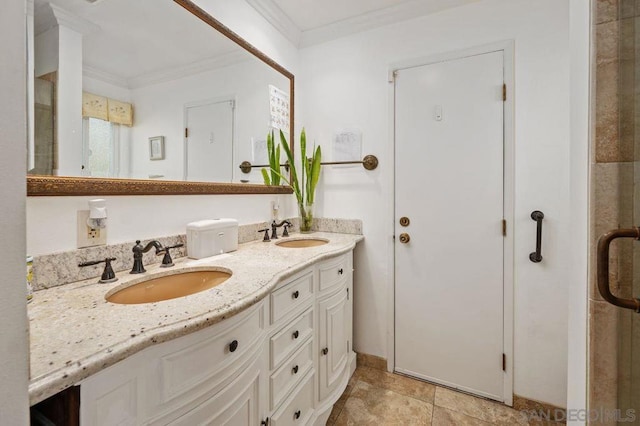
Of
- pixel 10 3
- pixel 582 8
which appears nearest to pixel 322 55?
pixel 582 8

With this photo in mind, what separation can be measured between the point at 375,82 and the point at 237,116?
1037 mm

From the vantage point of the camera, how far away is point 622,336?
28.3 inches

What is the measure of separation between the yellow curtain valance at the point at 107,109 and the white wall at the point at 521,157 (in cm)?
142

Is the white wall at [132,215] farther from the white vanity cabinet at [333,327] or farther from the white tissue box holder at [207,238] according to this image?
the white vanity cabinet at [333,327]

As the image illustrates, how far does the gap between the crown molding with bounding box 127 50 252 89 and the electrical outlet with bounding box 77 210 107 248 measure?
22.9 inches

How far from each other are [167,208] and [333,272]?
921mm

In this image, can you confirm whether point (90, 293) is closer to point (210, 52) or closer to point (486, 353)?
point (210, 52)

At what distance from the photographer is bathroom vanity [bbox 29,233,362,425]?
0.54 meters

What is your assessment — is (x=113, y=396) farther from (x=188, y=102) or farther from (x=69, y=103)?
(x=188, y=102)

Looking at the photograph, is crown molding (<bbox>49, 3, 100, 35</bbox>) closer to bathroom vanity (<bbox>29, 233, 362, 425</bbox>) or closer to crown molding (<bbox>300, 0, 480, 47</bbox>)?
bathroom vanity (<bbox>29, 233, 362, 425</bbox>)

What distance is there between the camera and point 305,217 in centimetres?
210

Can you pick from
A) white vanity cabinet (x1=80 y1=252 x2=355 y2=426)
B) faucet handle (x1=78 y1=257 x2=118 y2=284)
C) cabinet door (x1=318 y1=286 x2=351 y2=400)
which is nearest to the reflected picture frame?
faucet handle (x1=78 y1=257 x2=118 y2=284)

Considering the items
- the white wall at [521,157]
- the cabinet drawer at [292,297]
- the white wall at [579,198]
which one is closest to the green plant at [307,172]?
the white wall at [521,157]

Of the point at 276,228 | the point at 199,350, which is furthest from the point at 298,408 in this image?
the point at 276,228
